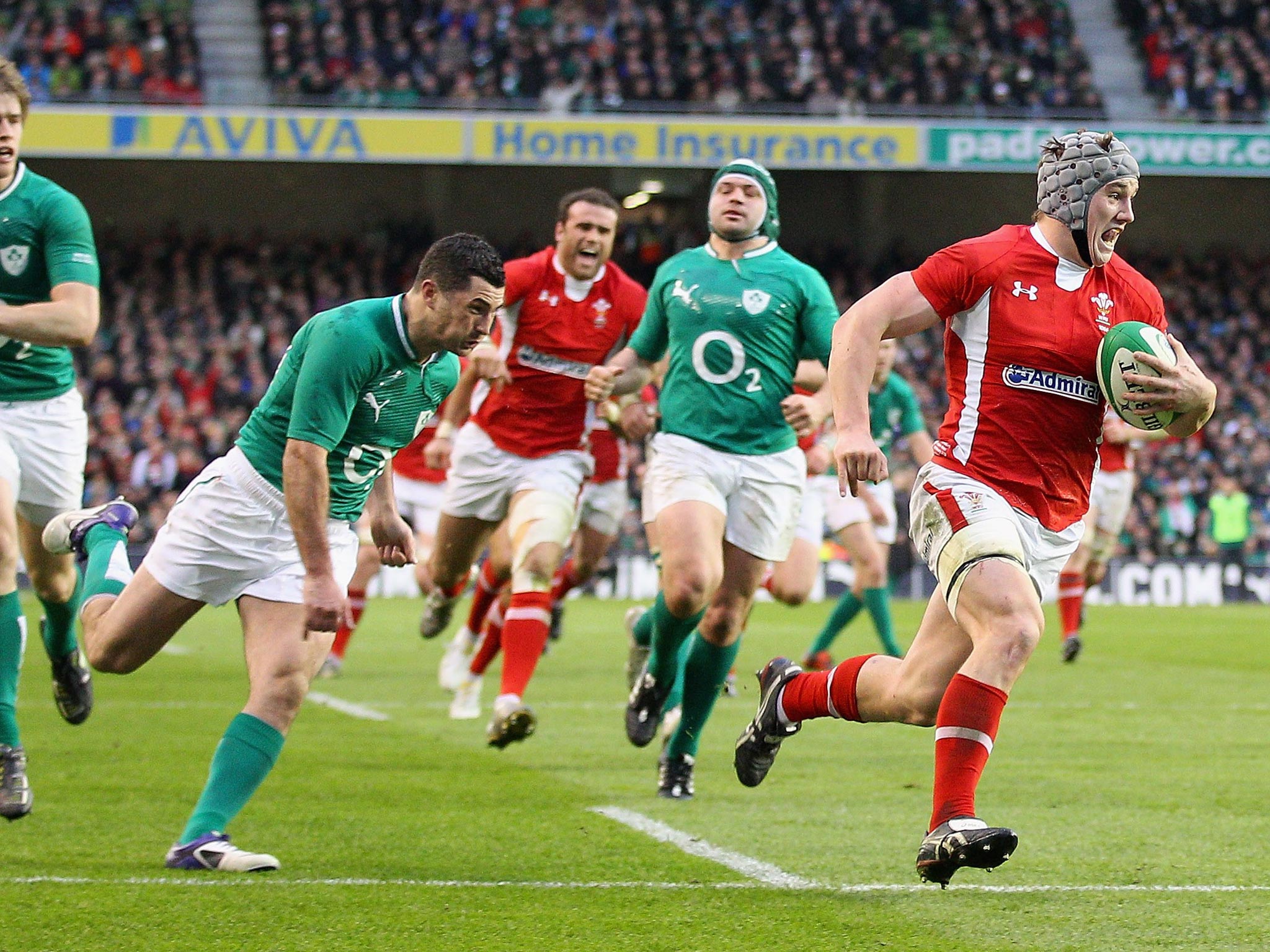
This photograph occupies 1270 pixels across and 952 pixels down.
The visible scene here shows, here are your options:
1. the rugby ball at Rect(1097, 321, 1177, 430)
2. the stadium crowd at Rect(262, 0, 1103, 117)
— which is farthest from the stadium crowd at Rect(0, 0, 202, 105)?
the rugby ball at Rect(1097, 321, 1177, 430)

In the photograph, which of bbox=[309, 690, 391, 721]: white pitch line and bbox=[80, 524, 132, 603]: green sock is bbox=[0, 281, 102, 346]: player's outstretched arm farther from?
bbox=[309, 690, 391, 721]: white pitch line

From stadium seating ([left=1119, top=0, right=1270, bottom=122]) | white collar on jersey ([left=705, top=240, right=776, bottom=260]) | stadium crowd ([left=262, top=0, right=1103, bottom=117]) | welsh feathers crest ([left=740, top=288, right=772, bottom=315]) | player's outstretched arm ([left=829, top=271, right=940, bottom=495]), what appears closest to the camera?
player's outstretched arm ([left=829, top=271, right=940, bottom=495])

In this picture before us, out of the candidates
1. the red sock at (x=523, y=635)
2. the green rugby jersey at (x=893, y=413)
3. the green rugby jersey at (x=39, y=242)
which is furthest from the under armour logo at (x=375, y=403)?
the green rugby jersey at (x=893, y=413)

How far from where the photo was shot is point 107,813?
21.2ft

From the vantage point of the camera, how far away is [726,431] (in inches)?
282

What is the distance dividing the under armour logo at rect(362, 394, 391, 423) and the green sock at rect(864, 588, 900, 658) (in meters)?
7.45

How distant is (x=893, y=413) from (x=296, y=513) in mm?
7898

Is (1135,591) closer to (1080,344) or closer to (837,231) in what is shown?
(837,231)

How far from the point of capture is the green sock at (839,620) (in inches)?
500

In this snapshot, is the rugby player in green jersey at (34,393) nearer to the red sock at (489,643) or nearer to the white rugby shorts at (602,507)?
the red sock at (489,643)

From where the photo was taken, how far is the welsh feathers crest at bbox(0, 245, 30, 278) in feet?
20.1

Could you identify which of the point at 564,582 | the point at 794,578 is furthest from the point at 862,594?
the point at 564,582

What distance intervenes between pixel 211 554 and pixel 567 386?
3420 mm

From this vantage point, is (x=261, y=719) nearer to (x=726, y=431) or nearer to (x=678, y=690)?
(x=726, y=431)
